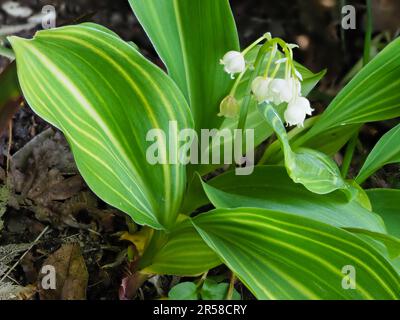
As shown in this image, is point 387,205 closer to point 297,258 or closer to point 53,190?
point 297,258

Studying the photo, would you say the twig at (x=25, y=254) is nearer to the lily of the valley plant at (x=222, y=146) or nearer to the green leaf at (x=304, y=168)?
the lily of the valley plant at (x=222, y=146)

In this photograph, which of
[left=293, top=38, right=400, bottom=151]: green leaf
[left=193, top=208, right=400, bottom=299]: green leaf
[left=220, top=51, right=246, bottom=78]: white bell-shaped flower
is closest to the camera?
[left=193, top=208, right=400, bottom=299]: green leaf

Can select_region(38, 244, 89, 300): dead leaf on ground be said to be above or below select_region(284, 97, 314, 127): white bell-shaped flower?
below

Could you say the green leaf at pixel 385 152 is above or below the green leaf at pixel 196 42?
below

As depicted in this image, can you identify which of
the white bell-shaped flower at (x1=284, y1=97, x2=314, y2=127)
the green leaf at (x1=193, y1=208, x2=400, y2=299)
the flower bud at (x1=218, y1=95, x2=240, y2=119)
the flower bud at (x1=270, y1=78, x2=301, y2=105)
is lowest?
the green leaf at (x1=193, y1=208, x2=400, y2=299)

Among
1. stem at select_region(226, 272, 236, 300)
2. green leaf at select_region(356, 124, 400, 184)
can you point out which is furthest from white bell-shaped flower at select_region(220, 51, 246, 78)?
stem at select_region(226, 272, 236, 300)

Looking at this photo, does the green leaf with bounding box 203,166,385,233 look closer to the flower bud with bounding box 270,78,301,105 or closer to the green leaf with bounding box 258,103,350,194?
the green leaf with bounding box 258,103,350,194

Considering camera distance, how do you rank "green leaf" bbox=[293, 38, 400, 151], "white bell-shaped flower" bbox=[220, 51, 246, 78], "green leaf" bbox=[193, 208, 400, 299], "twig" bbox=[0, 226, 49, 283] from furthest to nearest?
"twig" bbox=[0, 226, 49, 283] → "green leaf" bbox=[293, 38, 400, 151] → "white bell-shaped flower" bbox=[220, 51, 246, 78] → "green leaf" bbox=[193, 208, 400, 299]

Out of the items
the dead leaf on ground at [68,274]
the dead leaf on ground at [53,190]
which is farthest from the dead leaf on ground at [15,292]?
the dead leaf on ground at [53,190]
